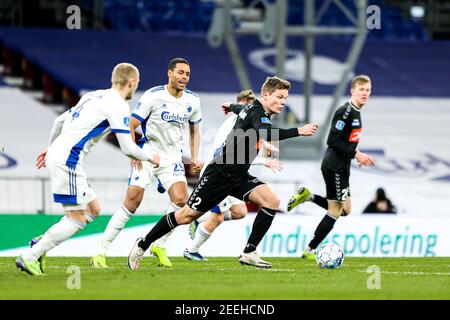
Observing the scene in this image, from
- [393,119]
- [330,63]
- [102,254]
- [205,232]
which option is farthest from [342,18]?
[102,254]

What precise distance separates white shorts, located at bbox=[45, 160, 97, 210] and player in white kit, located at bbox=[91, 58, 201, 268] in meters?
1.91

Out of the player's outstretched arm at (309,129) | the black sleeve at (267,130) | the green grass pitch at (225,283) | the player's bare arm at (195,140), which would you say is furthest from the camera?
the player's bare arm at (195,140)

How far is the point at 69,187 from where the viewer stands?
12.1 metres

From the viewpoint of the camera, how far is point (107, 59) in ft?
90.3

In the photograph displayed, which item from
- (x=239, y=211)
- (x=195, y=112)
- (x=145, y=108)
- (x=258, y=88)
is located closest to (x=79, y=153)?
(x=145, y=108)

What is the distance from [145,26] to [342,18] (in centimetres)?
494

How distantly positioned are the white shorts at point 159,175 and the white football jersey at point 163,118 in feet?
0.46

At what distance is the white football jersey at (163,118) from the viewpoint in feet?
47.2

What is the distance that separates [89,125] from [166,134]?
7.41 feet

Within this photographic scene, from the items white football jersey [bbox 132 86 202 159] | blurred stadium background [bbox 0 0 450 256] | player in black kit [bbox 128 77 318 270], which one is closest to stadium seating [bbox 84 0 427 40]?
blurred stadium background [bbox 0 0 450 256]

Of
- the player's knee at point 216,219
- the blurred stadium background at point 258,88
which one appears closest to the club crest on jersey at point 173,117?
the player's knee at point 216,219

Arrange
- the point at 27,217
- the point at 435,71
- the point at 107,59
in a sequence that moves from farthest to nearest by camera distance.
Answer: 1. the point at 435,71
2. the point at 107,59
3. the point at 27,217

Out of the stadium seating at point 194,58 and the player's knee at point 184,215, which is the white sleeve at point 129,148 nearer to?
the player's knee at point 184,215
